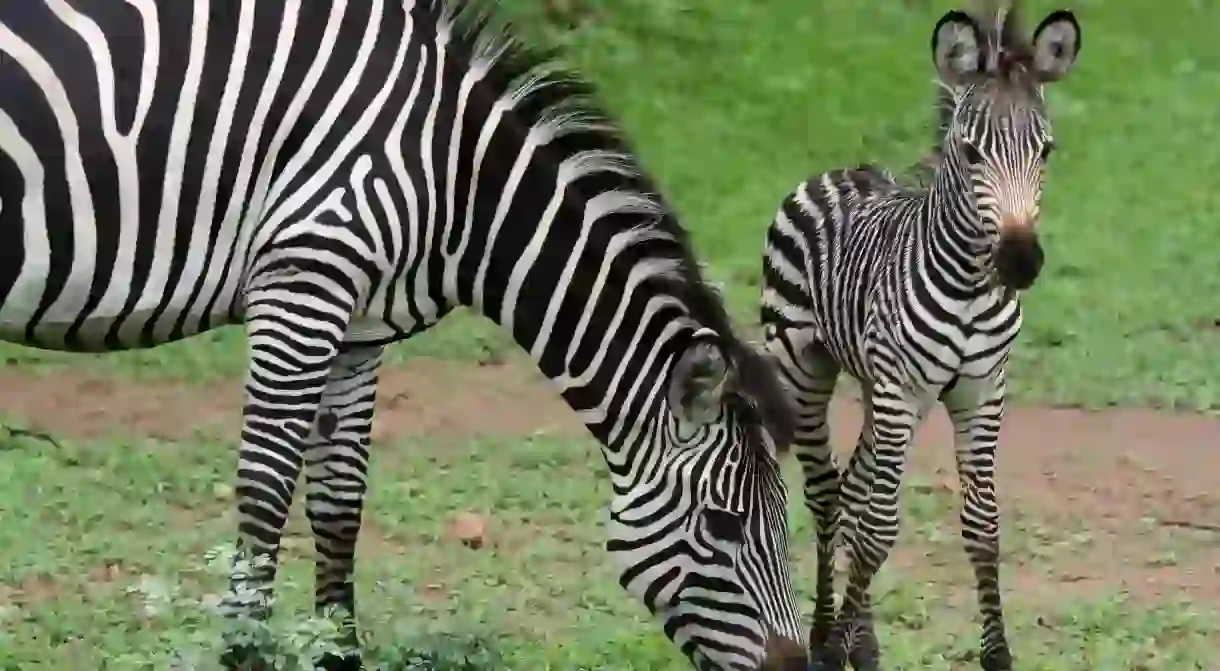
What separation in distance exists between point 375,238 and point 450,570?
9.19 ft

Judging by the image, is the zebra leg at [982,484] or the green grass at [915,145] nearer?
the zebra leg at [982,484]

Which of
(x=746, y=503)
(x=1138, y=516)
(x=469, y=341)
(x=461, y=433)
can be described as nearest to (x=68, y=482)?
(x=461, y=433)

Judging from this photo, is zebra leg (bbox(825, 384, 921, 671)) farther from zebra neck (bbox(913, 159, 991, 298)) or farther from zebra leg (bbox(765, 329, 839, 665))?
zebra neck (bbox(913, 159, 991, 298))

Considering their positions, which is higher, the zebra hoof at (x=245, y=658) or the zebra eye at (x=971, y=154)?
the zebra eye at (x=971, y=154)

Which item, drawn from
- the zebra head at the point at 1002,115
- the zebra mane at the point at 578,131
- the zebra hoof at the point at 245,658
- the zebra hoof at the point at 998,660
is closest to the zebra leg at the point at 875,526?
the zebra hoof at the point at 998,660

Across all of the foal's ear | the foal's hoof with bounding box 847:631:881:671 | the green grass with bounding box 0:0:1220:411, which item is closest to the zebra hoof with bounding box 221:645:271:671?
the foal's hoof with bounding box 847:631:881:671

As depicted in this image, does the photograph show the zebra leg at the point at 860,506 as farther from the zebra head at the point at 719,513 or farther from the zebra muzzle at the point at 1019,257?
the zebra head at the point at 719,513

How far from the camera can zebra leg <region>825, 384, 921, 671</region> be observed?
22.1 feet

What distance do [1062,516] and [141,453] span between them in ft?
15.0

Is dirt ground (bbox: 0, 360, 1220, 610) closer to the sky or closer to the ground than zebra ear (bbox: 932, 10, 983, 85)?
closer to the ground

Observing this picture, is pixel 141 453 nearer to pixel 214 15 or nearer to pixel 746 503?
pixel 214 15

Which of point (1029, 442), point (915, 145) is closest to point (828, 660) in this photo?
point (1029, 442)

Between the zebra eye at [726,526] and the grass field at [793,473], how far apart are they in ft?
2.54

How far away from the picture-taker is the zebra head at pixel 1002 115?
20.6ft
